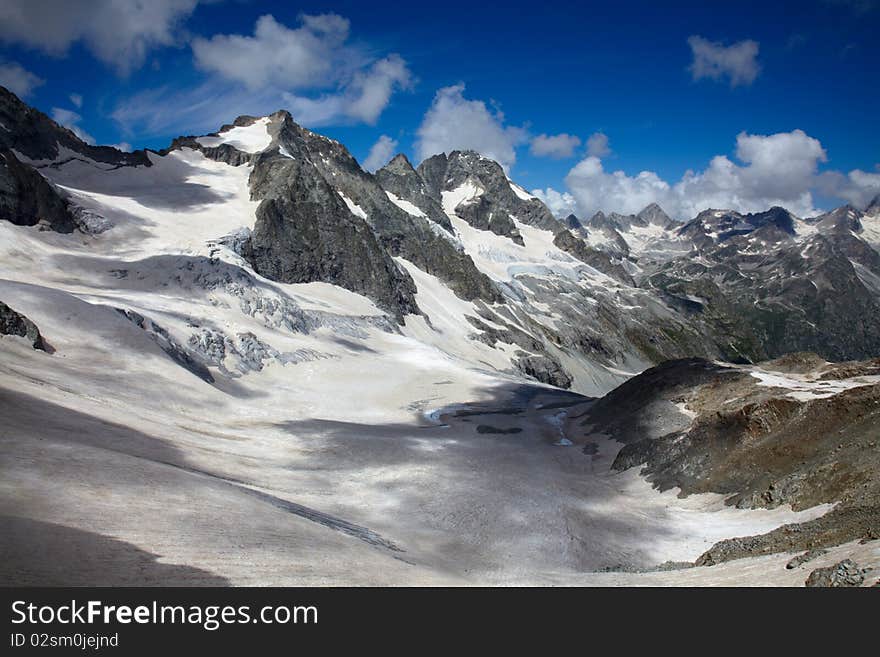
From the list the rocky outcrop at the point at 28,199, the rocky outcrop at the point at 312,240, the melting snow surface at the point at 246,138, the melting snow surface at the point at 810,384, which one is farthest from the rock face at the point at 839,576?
the melting snow surface at the point at 246,138

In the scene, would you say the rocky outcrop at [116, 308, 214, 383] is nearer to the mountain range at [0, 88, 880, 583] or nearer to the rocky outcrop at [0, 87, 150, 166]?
the mountain range at [0, 88, 880, 583]

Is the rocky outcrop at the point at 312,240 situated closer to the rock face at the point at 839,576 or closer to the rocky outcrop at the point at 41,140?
the rocky outcrop at the point at 41,140

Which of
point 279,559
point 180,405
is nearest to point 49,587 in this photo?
point 279,559

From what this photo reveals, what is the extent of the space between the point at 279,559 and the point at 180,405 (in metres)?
32.6

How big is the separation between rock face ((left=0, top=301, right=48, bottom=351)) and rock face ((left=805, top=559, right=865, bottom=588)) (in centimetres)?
3975

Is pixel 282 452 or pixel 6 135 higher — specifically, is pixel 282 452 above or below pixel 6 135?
below

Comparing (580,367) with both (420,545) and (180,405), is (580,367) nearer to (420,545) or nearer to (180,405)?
(180,405)

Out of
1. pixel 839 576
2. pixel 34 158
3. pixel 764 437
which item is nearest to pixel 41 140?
pixel 34 158

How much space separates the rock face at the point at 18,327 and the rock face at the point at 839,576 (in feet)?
130

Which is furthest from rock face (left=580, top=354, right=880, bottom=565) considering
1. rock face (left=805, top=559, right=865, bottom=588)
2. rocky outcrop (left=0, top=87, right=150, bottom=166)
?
rocky outcrop (left=0, top=87, right=150, bottom=166)

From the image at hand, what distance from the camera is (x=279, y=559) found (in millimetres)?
13523

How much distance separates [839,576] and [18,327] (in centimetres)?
4186

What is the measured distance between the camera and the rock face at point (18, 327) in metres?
35.4

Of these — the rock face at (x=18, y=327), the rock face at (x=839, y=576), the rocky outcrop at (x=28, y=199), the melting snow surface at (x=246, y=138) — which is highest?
the melting snow surface at (x=246, y=138)
